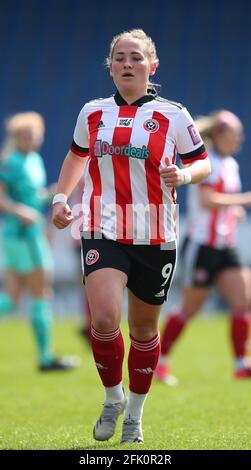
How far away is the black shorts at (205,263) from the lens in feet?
25.2

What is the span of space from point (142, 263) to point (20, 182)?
4.18 metres

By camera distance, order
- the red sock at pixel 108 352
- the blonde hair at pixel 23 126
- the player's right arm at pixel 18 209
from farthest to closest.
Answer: the blonde hair at pixel 23 126 < the player's right arm at pixel 18 209 < the red sock at pixel 108 352

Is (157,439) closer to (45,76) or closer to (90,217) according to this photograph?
(90,217)

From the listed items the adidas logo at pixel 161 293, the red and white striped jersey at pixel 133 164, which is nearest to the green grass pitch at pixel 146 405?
the adidas logo at pixel 161 293

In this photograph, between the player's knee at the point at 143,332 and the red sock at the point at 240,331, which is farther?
the red sock at the point at 240,331

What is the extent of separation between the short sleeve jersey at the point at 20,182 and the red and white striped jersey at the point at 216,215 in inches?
58.5

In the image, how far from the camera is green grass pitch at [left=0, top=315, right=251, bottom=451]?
4.58 meters

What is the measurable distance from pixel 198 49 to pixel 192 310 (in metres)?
12.2

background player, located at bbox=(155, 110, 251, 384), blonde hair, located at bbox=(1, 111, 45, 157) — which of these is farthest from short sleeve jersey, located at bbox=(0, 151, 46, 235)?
background player, located at bbox=(155, 110, 251, 384)

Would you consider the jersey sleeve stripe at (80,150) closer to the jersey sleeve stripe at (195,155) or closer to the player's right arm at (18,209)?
the jersey sleeve stripe at (195,155)

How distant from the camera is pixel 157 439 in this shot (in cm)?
461
